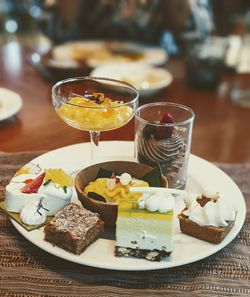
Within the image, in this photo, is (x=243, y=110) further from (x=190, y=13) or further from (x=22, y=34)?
(x=22, y=34)

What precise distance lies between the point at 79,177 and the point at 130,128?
461 millimetres

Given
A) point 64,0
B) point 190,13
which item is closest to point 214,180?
point 190,13

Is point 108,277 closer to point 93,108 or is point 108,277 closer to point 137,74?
point 93,108

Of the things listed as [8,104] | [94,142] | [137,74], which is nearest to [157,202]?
[94,142]

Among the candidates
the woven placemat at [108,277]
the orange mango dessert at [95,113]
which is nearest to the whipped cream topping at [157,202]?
the woven placemat at [108,277]

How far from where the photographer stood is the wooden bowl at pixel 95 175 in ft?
2.71

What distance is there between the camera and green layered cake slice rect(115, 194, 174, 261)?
0.76 m

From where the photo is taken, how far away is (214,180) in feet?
3.33

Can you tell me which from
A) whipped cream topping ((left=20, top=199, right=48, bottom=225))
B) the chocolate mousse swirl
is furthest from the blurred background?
whipped cream topping ((left=20, top=199, right=48, bottom=225))

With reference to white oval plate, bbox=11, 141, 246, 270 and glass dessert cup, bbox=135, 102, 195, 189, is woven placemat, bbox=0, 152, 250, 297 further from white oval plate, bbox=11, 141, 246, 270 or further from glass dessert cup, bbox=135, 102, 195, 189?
glass dessert cup, bbox=135, 102, 195, 189

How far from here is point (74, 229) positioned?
30.5 inches

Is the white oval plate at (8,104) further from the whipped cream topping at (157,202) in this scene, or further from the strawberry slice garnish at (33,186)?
the whipped cream topping at (157,202)

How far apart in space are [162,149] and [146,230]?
244mm

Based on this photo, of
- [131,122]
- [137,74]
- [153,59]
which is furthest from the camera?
[153,59]
